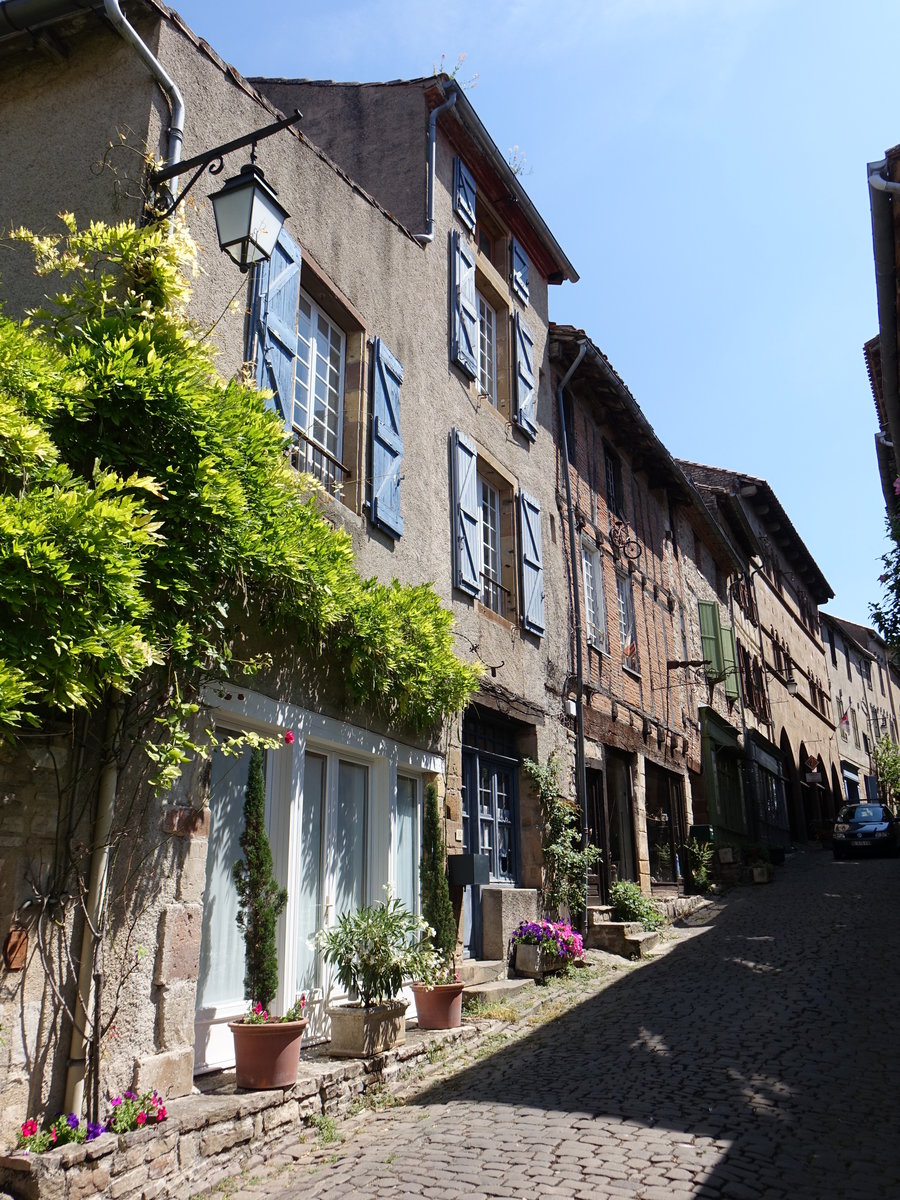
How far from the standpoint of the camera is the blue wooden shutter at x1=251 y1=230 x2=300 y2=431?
5969 millimetres

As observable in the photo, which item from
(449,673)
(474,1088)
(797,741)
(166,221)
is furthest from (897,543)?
(797,741)

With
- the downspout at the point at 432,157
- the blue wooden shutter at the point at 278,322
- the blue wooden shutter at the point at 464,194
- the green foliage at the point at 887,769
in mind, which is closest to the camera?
the blue wooden shutter at the point at 278,322

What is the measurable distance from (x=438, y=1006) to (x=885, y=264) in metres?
7.59

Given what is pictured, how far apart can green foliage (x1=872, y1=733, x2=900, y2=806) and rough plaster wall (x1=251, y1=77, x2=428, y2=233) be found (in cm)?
2951

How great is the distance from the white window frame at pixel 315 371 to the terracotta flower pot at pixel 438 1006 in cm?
365

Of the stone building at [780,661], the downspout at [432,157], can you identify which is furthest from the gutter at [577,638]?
the stone building at [780,661]

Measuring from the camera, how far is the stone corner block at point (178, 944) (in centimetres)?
439

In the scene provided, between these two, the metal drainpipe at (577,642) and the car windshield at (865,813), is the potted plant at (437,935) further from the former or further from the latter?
the car windshield at (865,813)

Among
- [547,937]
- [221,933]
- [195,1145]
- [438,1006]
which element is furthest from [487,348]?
[195,1145]

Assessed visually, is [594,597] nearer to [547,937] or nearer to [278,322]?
[547,937]

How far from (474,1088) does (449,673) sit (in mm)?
2771

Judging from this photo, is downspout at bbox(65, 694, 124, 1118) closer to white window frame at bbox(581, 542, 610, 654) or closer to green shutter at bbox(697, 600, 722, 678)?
white window frame at bbox(581, 542, 610, 654)

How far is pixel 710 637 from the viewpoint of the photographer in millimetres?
17094

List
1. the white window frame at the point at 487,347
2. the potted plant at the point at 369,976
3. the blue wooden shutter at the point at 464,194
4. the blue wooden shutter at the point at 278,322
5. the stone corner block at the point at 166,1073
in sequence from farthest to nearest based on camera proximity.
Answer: the white window frame at the point at 487,347
the blue wooden shutter at the point at 464,194
the blue wooden shutter at the point at 278,322
the potted plant at the point at 369,976
the stone corner block at the point at 166,1073
